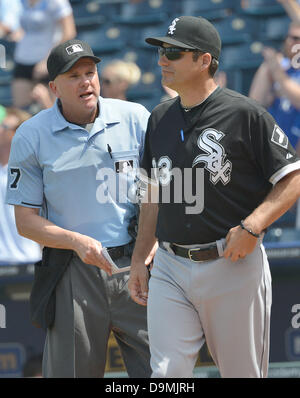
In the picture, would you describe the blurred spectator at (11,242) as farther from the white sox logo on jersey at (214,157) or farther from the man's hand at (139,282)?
the white sox logo on jersey at (214,157)

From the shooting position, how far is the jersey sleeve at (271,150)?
3207mm

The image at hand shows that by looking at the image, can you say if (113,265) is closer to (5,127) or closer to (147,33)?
(5,127)

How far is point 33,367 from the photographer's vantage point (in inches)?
239

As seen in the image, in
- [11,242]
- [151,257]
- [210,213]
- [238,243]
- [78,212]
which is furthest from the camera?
[11,242]

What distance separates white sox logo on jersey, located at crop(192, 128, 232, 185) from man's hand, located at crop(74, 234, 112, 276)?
648mm

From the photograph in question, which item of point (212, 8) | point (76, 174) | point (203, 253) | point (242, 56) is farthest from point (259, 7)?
point (203, 253)

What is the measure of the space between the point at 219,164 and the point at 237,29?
4270 millimetres

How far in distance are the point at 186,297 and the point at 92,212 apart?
722 mm

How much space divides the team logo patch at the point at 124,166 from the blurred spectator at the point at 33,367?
2.62 metres

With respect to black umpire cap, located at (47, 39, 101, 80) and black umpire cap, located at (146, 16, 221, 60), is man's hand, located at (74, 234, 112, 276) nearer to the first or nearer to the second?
black umpire cap, located at (47, 39, 101, 80)

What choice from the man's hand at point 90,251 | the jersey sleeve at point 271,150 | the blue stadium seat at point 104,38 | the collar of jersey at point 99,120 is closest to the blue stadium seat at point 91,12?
the blue stadium seat at point 104,38

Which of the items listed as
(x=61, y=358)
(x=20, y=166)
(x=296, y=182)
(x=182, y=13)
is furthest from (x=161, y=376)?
(x=182, y=13)

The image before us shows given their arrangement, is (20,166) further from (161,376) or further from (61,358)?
(161,376)

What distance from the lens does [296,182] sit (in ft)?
10.6
